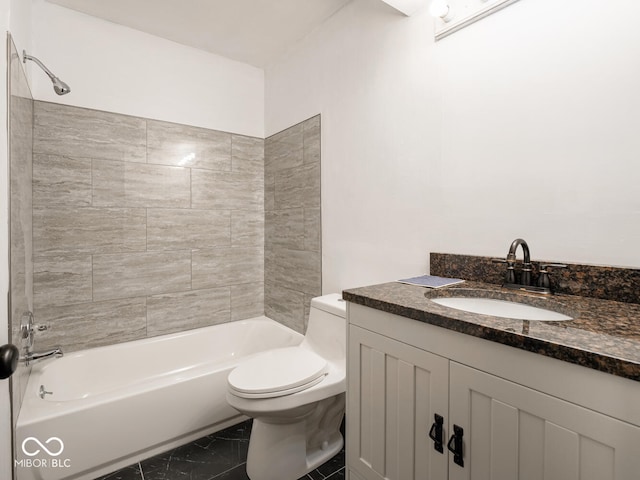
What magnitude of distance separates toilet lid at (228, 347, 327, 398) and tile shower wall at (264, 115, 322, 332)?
2.14 ft

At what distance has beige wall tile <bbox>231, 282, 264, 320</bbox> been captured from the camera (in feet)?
8.87

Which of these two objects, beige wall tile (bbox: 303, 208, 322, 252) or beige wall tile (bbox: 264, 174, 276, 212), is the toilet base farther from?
beige wall tile (bbox: 264, 174, 276, 212)

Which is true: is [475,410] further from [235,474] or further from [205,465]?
[205,465]

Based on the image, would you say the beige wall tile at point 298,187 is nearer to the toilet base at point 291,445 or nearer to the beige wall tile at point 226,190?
the beige wall tile at point 226,190

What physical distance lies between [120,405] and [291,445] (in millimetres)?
896

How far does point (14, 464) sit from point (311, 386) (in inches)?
50.2

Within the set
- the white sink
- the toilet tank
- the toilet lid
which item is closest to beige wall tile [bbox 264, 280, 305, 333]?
the toilet tank

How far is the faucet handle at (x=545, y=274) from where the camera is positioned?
3.62ft

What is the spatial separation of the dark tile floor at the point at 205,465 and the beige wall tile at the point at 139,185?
1616 millimetres

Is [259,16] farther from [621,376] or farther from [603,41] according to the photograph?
[621,376]

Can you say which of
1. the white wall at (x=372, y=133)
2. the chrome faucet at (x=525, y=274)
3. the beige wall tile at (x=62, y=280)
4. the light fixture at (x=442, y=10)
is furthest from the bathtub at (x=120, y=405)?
the light fixture at (x=442, y=10)

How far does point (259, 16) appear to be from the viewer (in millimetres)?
2068

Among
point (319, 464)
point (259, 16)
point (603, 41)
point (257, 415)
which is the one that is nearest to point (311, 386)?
point (257, 415)

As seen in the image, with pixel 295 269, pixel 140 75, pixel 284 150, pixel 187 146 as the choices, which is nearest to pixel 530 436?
pixel 295 269
